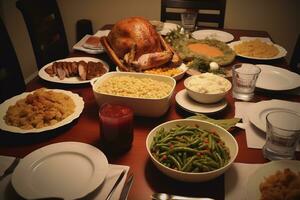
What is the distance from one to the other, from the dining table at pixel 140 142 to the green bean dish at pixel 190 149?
0.05 metres

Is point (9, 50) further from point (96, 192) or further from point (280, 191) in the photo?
point (280, 191)

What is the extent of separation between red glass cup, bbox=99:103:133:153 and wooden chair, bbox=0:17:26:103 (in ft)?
2.99

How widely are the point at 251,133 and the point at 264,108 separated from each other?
178 mm

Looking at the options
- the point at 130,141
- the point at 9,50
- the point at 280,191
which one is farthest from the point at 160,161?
the point at 9,50

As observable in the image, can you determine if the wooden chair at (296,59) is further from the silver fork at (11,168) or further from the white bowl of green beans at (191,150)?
the silver fork at (11,168)

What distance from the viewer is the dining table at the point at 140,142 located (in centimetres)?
91

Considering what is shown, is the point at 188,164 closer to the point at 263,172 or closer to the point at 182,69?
the point at 263,172

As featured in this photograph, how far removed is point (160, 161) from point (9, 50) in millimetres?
1266

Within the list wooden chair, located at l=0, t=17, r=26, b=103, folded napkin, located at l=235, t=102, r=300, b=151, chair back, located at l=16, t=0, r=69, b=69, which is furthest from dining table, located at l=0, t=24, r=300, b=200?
chair back, located at l=16, t=0, r=69, b=69

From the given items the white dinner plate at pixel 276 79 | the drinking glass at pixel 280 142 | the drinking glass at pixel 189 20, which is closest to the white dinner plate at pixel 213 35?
the drinking glass at pixel 189 20

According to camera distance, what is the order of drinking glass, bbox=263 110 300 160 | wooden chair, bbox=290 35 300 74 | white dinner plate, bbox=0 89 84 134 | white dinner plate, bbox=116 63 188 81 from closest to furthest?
drinking glass, bbox=263 110 300 160
white dinner plate, bbox=0 89 84 134
white dinner plate, bbox=116 63 188 81
wooden chair, bbox=290 35 300 74

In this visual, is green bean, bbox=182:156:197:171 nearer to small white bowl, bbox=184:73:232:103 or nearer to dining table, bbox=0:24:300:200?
dining table, bbox=0:24:300:200

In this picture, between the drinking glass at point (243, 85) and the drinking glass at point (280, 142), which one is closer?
the drinking glass at point (280, 142)

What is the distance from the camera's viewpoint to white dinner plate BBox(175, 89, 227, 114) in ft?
4.15
